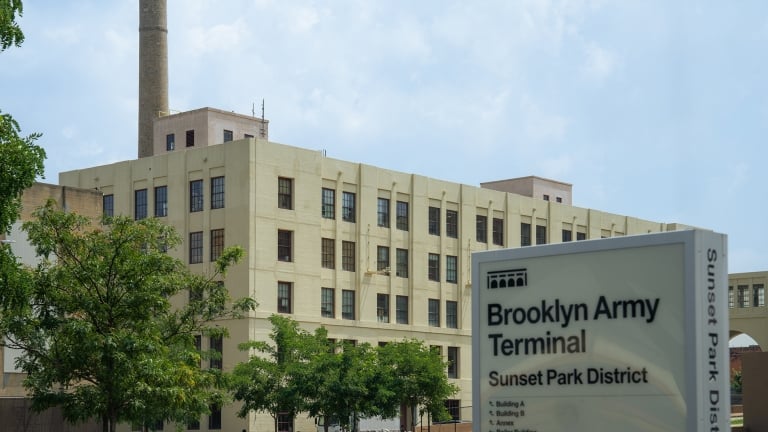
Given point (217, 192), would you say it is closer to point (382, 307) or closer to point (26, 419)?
point (382, 307)

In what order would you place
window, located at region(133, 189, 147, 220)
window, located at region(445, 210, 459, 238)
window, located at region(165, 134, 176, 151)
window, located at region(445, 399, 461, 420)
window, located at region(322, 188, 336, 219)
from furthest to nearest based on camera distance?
window, located at region(165, 134, 176, 151) < window, located at region(445, 210, 459, 238) < window, located at region(445, 399, 461, 420) < window, located at region(133, 189, 147, 220) < window, located at region(322, 188, 336, 219)

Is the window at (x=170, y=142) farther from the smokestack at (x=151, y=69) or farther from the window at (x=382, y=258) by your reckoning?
the window at (x=382, y=258)

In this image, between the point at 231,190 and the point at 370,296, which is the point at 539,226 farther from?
the point at 231,190

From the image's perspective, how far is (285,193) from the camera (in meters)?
69.5

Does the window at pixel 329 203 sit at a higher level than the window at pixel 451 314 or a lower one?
higher

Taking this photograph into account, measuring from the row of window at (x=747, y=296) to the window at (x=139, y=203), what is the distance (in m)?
57.8

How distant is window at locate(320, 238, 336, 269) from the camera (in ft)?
235

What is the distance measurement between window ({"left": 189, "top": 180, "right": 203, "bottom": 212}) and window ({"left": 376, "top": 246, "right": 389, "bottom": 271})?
450 inches

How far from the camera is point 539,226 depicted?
87.1 metres

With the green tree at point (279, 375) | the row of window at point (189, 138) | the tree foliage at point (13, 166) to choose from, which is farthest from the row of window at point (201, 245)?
the tree foliage at point (13, 166)

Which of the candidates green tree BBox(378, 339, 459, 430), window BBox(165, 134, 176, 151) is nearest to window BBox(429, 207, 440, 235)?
green tree BBox(378, 339, 459, 430)

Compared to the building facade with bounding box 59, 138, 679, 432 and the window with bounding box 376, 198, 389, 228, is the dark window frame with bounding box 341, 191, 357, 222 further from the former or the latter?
the window with bounding box 376, 198, 389, 228

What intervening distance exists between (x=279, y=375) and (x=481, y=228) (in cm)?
Answer: 2900

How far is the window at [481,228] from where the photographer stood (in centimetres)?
8244
